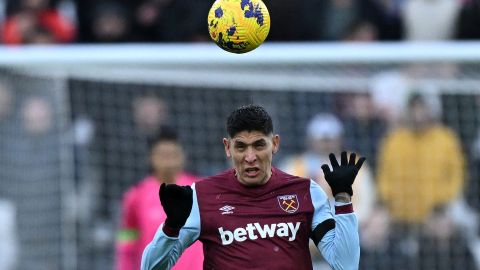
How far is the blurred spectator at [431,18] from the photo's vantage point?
11.8 metres

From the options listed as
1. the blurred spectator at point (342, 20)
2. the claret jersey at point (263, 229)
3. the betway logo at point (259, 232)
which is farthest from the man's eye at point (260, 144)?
the blurred spectator at point (342, 20)

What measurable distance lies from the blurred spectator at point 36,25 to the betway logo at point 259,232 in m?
6.21

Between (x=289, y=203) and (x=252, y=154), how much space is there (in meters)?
0.32

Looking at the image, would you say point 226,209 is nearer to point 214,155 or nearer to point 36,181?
point 214,155

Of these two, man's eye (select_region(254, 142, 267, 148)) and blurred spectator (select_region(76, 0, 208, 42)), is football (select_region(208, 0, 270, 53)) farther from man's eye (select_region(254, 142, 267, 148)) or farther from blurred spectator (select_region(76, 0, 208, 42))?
blurred spectator (select_region(76, 0, 208, 42))

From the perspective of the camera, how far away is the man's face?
6.32 metres

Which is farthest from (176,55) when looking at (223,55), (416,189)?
(416,189)

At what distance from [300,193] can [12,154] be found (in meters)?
5.18

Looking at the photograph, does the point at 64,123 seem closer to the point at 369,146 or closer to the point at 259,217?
the point at 369,146

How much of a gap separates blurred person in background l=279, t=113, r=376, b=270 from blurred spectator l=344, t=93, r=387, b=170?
9cm

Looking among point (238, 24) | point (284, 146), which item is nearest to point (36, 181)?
point (284, 146)

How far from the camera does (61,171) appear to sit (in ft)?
36.9

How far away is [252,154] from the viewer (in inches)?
248

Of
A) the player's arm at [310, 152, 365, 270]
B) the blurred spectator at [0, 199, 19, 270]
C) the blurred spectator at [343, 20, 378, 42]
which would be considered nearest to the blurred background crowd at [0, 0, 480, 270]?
the blurred spectator at [0, 199, 19, 270]
